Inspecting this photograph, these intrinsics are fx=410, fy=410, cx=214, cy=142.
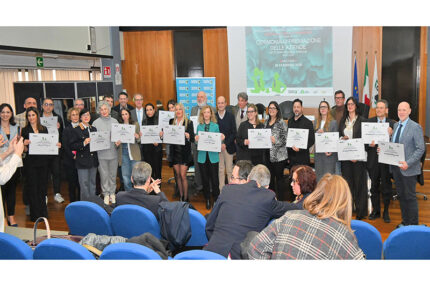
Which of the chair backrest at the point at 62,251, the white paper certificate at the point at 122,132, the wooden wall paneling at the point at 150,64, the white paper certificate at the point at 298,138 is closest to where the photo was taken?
the chair backrest at the point at 62,251

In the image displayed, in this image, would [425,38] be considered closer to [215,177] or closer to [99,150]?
[215,177]

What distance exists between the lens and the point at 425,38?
35.0ft

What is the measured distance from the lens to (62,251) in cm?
250

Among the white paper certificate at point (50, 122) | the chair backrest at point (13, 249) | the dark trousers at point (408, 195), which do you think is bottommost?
the dark trousers at point (408, 195)

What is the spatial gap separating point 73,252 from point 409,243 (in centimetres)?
224

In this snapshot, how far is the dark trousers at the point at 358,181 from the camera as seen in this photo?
575 centimetres

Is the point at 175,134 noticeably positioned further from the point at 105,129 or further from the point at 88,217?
the point at 88,217

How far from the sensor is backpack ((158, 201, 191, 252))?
3551mm

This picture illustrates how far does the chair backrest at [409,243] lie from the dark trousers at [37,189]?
192 inches

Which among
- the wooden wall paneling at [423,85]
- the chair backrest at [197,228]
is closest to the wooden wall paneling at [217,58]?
the wooden wall paneling at [423,85]

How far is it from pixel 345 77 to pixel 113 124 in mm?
6003

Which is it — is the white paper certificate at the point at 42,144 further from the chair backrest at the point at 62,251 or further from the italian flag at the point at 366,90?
the italian flag at the point at 366,90

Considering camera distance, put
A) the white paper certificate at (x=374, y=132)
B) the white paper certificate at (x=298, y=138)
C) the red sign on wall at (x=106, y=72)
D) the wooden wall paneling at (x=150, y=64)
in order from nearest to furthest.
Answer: the white paper certificate at (x=374, y=132) → the white paper certificate at (x=298, y=138) → the red sign on wall at (x=106, y=72) → the wooden wall paneling at (x=150, y=64)
